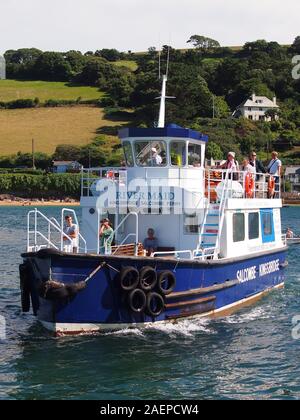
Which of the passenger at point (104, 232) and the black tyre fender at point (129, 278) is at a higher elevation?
the passenger at point (104, 232)

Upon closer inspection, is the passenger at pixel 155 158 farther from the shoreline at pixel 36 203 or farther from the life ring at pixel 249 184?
the shoreline at pixel 36 203

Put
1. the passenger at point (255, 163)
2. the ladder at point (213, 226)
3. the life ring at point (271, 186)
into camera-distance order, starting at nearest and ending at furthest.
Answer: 1. the ladder at point (213, 226)
2. the passenger at point (255, 163)
3. the life ring at point (271, 186)

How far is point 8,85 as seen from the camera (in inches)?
6747

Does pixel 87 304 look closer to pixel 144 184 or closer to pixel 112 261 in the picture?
pixel 112 261

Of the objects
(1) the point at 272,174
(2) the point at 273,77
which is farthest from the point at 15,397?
(2) the point at 273,77

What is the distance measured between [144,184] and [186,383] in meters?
7.49

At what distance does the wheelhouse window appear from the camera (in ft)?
69.6

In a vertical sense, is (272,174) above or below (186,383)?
above

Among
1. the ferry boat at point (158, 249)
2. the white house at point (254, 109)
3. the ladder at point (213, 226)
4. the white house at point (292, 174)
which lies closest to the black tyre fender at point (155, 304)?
the ferry boat at point (158, 249)

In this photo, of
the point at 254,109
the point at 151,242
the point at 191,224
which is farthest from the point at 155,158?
the point at 254,109

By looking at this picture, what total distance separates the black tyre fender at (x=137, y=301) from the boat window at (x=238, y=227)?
194 inches

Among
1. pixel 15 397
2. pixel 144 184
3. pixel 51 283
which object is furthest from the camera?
pixel 144 184

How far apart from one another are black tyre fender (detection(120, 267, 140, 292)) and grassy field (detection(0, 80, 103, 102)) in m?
142

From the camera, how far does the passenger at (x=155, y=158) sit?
2077 cm
